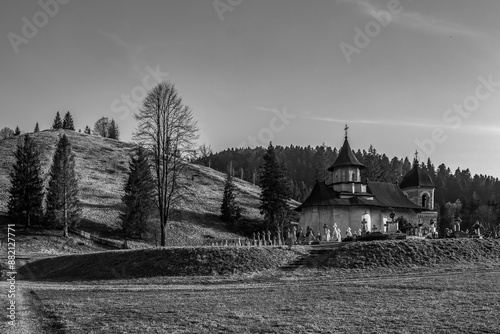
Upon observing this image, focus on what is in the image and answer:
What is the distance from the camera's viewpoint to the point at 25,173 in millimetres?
52469

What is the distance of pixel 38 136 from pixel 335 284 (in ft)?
348

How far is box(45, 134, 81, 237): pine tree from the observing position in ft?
167

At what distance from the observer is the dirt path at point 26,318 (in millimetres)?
10451

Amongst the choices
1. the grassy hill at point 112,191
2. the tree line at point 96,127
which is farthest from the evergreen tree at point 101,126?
the grassy hill at point 112,191

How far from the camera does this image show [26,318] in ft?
39.1

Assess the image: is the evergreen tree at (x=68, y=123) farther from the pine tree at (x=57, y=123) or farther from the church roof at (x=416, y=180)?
the church roof at (x=416, y=180)

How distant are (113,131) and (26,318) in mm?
140546

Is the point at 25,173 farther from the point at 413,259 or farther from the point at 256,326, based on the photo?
the point at 256,326

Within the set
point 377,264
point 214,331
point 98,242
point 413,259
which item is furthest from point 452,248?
point 98,242

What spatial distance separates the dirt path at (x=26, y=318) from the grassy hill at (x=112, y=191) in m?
28.9

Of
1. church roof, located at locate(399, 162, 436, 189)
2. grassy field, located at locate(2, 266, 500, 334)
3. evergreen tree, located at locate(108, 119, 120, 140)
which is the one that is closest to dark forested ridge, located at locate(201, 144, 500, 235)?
church roof, located at locate(399, 162, 436, 189)

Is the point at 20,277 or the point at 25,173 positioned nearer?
the point at 20,277

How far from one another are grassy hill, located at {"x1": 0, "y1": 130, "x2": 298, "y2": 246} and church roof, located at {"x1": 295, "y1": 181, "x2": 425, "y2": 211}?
13.2 m

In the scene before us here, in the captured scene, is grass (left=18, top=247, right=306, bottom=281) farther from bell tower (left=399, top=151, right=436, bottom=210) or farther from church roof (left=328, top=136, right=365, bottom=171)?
bell tower (left=399, top=151, right=436, bottom=210)
